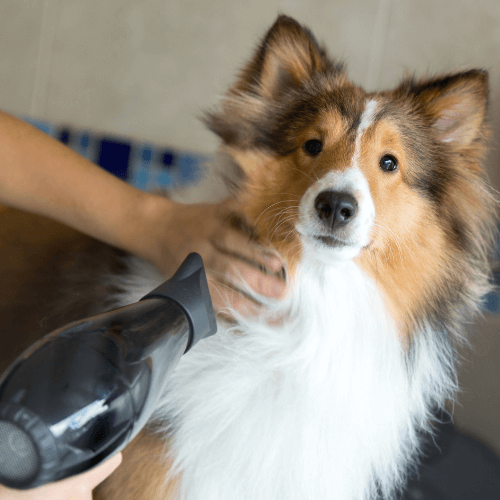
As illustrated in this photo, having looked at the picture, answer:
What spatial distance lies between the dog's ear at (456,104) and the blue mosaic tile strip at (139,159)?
1.37 metres

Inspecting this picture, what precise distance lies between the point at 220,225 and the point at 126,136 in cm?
170

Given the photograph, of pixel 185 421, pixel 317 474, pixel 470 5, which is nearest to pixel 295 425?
pixel 317 474

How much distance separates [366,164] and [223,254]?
1.18ft

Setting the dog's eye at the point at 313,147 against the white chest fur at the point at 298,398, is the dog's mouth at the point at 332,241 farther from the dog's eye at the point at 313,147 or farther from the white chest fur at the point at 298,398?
the dog's eye at the point at 313,147

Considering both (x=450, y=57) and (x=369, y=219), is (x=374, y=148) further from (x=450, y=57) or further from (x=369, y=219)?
(x=450, y=57)

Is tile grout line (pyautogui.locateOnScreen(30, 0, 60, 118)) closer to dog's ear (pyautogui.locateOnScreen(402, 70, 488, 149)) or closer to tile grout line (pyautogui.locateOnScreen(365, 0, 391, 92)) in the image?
tile grout line (pyautogui.locateOnScreen(365, 0, 391, 92))

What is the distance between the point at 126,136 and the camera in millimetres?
2512

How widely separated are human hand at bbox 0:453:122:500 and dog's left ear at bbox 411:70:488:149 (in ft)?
3.28

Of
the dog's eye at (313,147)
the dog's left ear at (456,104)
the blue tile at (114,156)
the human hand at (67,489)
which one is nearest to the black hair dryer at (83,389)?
the human hand at (67,489)

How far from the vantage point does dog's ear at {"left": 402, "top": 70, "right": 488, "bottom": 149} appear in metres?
1.08

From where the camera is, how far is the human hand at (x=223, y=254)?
989 millimetres

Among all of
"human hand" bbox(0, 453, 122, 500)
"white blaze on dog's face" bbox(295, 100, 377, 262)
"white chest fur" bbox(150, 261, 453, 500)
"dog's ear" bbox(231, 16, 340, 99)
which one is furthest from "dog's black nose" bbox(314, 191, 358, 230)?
"human hand" bbox(0, 453, 122, 500)

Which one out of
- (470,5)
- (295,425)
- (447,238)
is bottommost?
(295,425)

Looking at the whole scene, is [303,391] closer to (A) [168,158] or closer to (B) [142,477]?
(B) [142,477]
